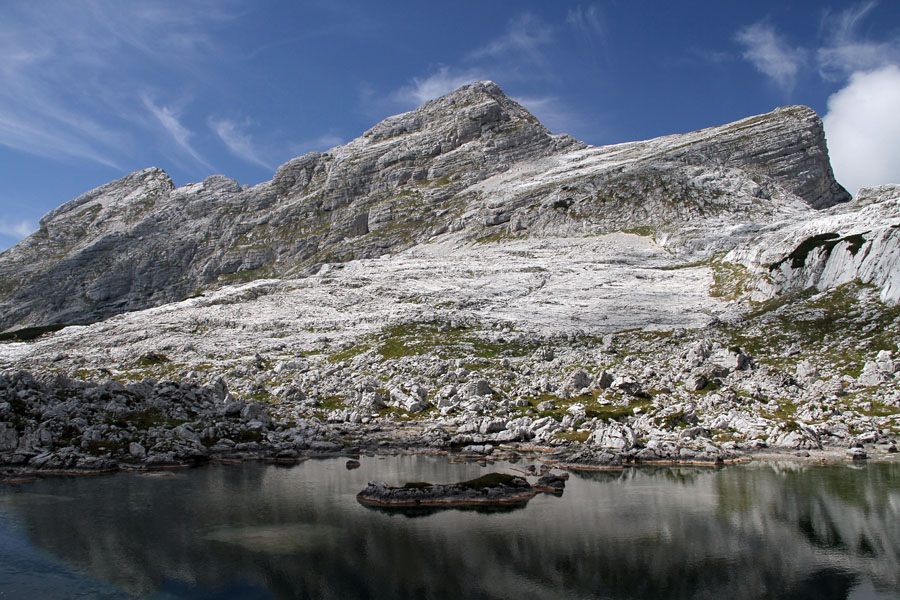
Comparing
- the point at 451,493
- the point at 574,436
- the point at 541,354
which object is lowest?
the point at 451,493

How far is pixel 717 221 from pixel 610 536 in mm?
138205

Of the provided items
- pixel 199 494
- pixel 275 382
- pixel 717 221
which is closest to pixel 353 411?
pixel 275 382

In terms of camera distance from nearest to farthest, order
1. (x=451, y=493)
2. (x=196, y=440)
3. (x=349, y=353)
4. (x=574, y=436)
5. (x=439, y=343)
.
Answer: (x=451, y=493) → (x=196, y=440) → (x=574, y=436) → (x=439, y=343) → (x=349, y=353)

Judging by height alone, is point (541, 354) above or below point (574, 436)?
above

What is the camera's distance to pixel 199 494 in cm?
4441

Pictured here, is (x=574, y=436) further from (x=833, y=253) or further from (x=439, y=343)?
(x=833, y=253)

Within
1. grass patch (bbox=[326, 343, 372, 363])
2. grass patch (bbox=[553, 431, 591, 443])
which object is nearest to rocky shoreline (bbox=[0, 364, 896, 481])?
grass patch (bbox=[553, 431, 591, 443])

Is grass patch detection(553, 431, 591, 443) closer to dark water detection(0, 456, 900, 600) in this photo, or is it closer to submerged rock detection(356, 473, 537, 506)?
dark water detection(0, 456, 900, 600)

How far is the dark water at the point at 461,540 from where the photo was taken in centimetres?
2869

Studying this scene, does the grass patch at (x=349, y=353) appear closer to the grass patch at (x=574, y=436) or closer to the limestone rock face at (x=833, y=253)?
the grass patch at (x=574, y=436)

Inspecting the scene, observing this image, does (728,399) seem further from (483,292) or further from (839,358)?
(483,292)

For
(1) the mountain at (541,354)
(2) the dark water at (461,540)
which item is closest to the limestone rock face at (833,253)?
(1) the mountain at (541,354)

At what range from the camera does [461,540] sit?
35.0 meters

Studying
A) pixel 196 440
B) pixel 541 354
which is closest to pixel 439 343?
pixel 541 354
